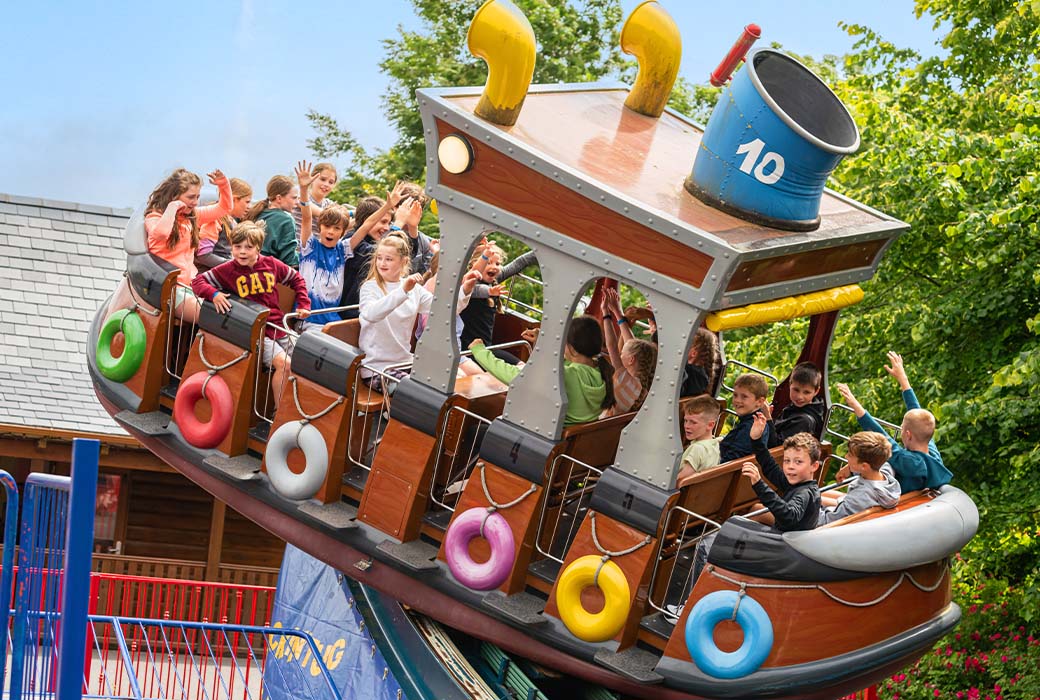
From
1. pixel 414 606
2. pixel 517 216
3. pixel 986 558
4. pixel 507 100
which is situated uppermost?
pixel 507 100

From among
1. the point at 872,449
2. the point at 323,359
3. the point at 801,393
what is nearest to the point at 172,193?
the point at 323,359

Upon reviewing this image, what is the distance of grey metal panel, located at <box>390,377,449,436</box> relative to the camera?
285 inches

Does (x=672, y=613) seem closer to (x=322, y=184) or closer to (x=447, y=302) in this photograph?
(x=447, y=302)

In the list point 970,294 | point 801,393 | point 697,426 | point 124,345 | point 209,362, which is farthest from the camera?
point 970,294

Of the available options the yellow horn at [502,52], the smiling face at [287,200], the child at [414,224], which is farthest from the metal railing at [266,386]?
the yellow horn at [502,52]

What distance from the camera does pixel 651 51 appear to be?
8133 mm

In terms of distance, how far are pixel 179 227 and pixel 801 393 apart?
3.87 meters

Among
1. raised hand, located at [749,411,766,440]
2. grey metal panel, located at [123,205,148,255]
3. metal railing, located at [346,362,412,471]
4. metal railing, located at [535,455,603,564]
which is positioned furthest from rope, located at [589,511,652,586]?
grey metal panel, located at [123,205,148,255]

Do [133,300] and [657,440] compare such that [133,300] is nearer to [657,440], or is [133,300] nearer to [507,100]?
[507,100]

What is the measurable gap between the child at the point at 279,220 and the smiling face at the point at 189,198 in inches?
21.1

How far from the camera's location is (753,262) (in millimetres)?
6613

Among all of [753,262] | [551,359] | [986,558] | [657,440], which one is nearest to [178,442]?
[551,359]

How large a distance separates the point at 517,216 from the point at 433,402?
3.48 ft

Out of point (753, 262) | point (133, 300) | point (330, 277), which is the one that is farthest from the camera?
point (330, 277)
